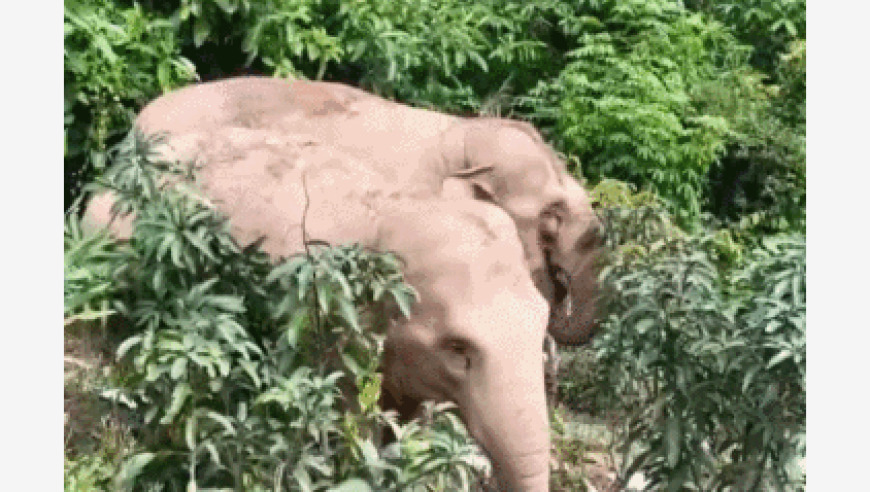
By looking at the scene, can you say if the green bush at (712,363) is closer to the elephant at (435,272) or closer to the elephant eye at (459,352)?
the elephant at (435,272)

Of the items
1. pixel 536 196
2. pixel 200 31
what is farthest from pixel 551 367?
pixel 200 31

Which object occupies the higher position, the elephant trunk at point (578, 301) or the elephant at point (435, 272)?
the elephant at point (435, 272)

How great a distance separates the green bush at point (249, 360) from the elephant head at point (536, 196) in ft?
2.95

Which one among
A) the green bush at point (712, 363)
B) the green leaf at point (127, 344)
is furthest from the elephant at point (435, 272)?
the green bush at point (712, 363)

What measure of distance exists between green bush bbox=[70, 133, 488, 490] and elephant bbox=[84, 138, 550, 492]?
3.2 inches

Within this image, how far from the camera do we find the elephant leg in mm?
5246

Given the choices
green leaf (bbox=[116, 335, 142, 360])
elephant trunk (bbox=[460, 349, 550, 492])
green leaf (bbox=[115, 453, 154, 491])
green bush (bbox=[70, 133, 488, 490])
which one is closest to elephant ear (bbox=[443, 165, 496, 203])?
green bush (bbox=[70, 133, 488, 490])

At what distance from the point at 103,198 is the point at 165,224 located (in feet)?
1.19

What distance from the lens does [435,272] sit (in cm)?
388

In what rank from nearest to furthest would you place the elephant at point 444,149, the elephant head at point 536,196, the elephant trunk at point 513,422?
the elephant trunk at point 513,422
the elephant at point 444,149
the elephant head at point 536,196

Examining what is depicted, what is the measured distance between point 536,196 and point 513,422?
3.61ft

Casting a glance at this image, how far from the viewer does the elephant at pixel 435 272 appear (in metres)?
3.81
